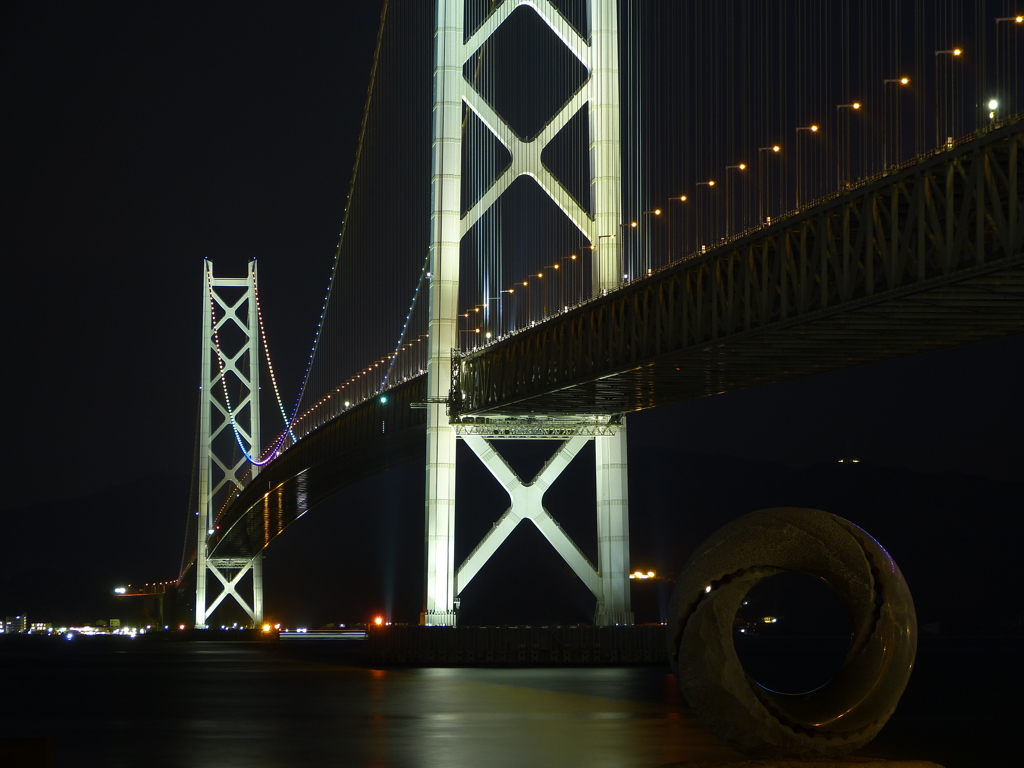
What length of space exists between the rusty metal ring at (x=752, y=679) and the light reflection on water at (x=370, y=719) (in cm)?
141

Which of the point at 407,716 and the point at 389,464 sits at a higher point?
the point at 389,464

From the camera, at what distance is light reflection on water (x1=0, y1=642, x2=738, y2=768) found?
567 inches

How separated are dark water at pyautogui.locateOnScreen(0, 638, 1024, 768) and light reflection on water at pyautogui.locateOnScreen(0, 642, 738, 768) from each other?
0.09 feet

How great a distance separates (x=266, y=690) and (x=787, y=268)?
10757mm

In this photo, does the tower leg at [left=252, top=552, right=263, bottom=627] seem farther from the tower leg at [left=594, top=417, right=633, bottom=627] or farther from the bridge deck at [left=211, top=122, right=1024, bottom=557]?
the bridge deck at [left=211, top=122, right=1024, bottom=557]

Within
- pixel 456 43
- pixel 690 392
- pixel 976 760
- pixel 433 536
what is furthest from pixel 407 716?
pixel 456 43

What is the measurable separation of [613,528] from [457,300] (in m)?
5.50

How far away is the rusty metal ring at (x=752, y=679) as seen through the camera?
991 centimetres

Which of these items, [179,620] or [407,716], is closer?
[407,716]

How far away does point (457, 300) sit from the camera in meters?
34.3

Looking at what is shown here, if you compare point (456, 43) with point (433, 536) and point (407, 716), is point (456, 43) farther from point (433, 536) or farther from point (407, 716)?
point (407, 716)

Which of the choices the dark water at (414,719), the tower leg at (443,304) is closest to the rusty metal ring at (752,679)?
the dark water at (414,719)

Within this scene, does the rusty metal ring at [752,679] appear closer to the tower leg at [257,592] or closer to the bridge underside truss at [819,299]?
the bridge underside truss at [819,299]

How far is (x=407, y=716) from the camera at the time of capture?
755 inches
